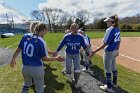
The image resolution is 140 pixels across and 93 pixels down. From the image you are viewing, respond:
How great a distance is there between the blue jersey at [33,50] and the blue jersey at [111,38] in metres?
2.76

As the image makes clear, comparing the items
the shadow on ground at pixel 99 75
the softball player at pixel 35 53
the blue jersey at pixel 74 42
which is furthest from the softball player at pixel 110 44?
the softball player at pixel 35 53

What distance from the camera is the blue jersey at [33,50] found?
20.9 ft

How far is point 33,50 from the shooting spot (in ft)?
20.9

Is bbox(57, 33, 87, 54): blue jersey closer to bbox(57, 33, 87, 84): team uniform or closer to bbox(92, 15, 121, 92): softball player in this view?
bbox(57, 33, 87, 84): team uniform

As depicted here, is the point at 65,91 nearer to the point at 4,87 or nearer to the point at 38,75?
the point at 4,87

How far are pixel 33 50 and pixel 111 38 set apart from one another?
3.07m

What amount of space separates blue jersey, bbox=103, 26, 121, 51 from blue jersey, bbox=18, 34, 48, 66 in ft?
9.06

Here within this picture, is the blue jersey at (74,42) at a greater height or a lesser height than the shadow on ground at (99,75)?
greater

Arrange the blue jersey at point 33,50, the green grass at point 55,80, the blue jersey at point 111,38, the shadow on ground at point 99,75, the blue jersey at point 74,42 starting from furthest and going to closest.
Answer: the shadow on ground at point 99,75, the blue jersey at point 74,42, the green grass at point 55,80, the blue jersey at point 111,38, the blue jersey at point 33,50

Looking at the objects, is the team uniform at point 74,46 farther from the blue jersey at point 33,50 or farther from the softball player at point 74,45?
the blue jersey at point 33,50

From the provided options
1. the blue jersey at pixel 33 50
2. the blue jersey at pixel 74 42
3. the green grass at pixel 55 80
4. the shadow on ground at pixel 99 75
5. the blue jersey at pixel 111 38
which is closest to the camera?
the blue jersey at pixel 33 50

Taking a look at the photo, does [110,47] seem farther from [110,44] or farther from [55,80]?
[55,80]

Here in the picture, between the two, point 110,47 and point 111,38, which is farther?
point 110,47

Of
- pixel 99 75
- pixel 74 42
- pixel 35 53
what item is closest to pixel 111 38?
pixel 74 42
